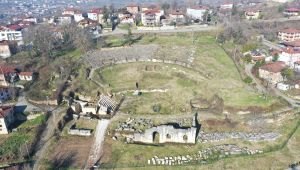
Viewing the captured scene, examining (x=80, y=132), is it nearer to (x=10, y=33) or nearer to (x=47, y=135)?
(x=47, y=135)

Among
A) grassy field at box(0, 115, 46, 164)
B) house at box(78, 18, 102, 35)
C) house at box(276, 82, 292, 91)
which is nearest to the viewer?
grassy field at box(0, 115, 46, 164)

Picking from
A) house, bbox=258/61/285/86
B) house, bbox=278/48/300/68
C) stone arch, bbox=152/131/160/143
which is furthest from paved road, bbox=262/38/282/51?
stone arch, bbox=152/131/160/143

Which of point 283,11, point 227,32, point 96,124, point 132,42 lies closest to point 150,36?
point 132,42

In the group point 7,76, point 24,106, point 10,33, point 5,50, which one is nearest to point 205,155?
point 24,106

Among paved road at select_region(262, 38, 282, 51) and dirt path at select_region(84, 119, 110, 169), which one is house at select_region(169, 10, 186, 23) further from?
dirt path at select_region(84, 119, 110, 169)

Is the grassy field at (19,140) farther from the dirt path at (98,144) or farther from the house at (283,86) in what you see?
the house at (283,86)

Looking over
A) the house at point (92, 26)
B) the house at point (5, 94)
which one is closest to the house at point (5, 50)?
the house at point (92, 26)
